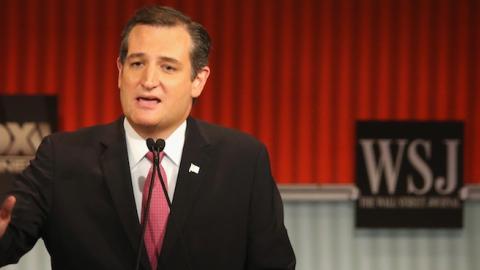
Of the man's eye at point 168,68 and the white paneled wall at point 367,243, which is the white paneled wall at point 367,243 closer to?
the white paneled wall at point 367,243

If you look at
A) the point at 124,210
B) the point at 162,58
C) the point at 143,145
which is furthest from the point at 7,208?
the point at 162,58

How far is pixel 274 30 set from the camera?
15.5 feet

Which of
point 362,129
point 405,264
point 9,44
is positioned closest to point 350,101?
point 362,129

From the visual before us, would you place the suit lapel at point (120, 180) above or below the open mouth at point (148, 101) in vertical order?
below

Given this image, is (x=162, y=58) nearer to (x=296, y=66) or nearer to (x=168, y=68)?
(x=168, y=68)

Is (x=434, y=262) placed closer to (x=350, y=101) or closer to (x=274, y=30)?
(x=350, y=101)

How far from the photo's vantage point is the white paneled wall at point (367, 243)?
190 inches

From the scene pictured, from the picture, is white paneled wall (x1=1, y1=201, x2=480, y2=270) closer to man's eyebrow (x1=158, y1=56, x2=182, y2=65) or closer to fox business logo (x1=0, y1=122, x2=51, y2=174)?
fox business logo (x1=0, y1=122, x2=51, y2=174)

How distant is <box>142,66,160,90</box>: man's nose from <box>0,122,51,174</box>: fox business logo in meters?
2.99

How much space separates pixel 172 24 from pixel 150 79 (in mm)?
148

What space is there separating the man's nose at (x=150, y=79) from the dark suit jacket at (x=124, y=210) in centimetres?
16

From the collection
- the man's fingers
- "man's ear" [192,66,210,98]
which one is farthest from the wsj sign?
the man's fingers

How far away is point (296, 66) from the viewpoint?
4.75 meters

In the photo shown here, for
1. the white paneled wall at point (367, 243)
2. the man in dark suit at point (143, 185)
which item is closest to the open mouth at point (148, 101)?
the man in dark suit at point (143, 185)
